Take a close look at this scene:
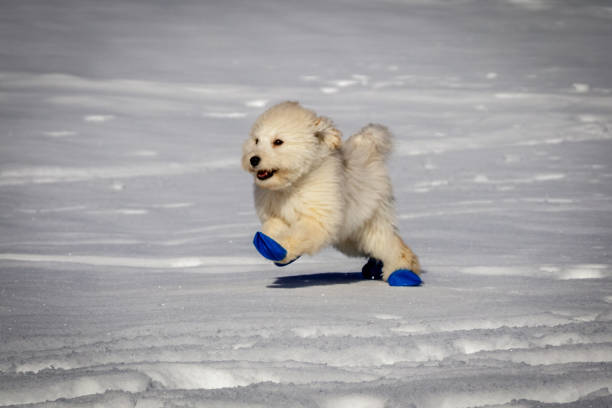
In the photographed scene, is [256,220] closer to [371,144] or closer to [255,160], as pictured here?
[371,144]

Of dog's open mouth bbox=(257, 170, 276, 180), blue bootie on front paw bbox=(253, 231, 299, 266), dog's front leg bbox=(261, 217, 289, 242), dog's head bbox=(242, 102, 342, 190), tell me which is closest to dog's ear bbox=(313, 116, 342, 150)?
dog's head bbox=(242, 102, 342, 190)

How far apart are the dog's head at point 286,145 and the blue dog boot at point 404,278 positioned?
816 millimetres

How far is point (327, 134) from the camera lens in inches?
168

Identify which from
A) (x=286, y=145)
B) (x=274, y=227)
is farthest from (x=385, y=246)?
(x=286, y=145)

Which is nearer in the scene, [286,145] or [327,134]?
[286,145]

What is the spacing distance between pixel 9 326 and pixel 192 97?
10.5 m

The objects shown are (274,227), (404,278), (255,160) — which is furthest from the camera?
(404,278)

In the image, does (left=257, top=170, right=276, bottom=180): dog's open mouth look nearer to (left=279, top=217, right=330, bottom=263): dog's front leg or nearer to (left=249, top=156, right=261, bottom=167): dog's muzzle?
(left=249, top=156, right=261, bottom=167): dog's muzzle

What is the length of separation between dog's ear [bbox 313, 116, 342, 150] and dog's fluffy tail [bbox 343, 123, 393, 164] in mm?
376

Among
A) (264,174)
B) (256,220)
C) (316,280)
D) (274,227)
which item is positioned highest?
(264,174)

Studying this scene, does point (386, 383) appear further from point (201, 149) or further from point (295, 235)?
point (201, 149)

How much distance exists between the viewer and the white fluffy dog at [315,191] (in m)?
4.06

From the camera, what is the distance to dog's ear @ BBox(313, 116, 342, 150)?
4.23 m

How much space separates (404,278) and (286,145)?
1.03m
